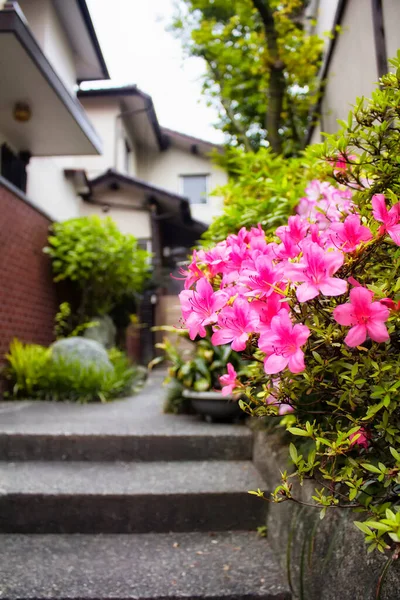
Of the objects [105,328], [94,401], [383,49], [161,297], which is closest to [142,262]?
[105,328]

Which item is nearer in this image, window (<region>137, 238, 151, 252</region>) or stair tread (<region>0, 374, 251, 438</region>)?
stair tread (<region>0, 374, 251, 438</region>)

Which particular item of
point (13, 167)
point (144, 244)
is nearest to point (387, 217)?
point (13, 167)

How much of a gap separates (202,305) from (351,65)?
3.25m

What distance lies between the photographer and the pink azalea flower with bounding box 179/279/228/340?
1.07 m

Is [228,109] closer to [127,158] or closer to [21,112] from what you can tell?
[21,112]

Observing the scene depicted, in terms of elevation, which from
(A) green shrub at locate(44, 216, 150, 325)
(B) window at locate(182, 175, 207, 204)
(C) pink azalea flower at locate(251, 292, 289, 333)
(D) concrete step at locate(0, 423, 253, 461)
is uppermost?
(B) window at locate(182, 175, 207, 204)

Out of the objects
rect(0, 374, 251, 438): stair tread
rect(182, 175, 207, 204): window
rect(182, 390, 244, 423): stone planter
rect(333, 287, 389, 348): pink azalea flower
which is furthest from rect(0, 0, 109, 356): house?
rect(182, 175, 207, 204): window

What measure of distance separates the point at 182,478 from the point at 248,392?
4.36ft

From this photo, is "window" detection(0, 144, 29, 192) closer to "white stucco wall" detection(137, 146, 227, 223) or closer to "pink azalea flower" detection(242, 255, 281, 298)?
"pink azalea flower" detection(242, 255, 281, 298)

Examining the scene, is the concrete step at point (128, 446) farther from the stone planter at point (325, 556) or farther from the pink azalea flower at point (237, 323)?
the pink azalea flower at point (237, 323)

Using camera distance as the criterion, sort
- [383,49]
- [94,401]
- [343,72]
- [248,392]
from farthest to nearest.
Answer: [94,401], [343,72], [383,49], [248,392]

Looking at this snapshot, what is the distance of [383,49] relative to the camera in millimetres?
2629

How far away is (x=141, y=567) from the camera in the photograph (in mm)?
1808

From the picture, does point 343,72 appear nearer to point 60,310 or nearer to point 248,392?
point 248,392
